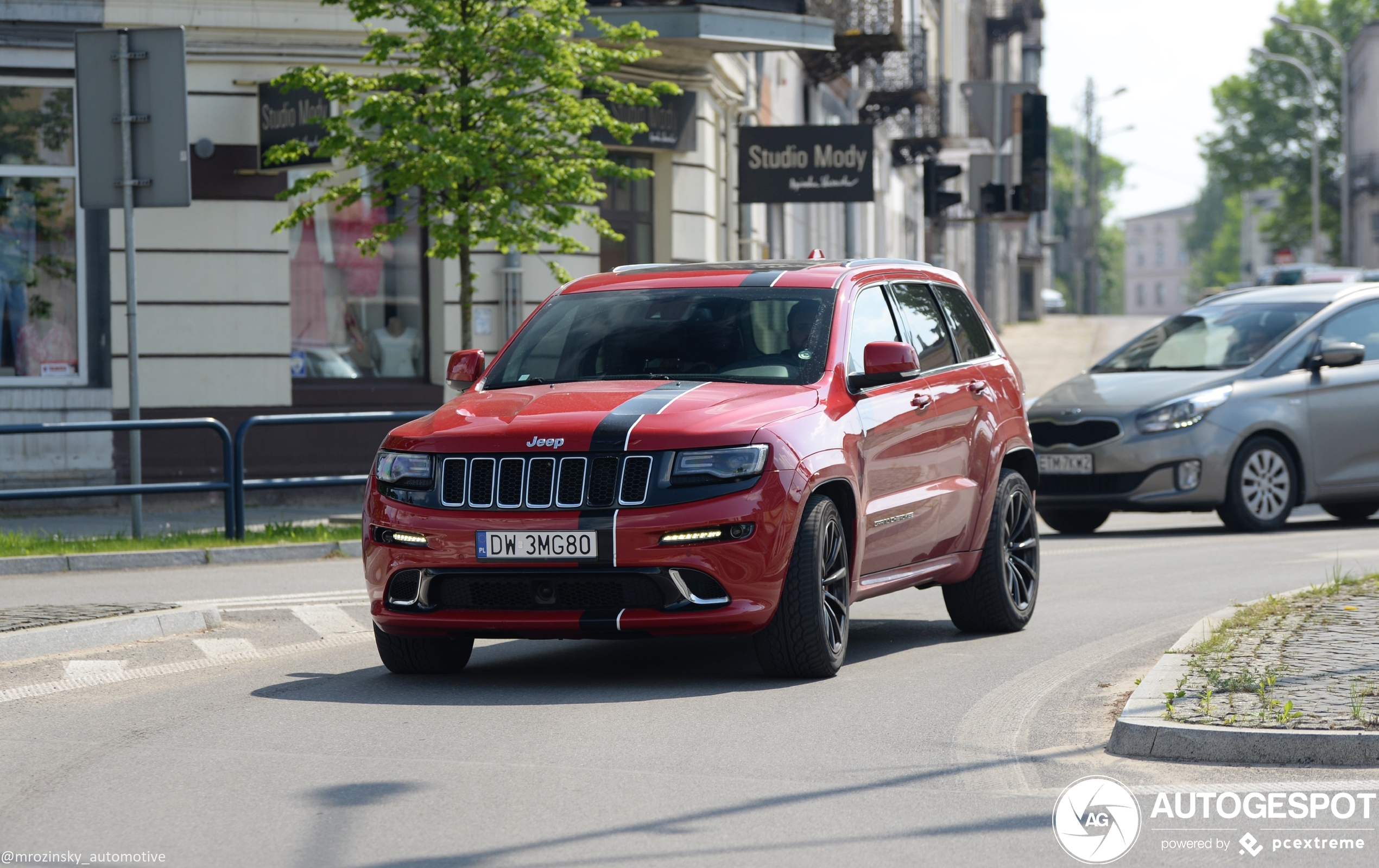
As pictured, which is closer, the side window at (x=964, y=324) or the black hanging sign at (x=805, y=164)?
the side window at (x=964, y=324)

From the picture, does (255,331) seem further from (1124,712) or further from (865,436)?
(1124,712)

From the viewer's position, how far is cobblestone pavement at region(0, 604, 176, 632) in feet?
29.5

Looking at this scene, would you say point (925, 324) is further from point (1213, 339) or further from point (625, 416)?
point (1213, 339)

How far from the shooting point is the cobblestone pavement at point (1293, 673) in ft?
20.2

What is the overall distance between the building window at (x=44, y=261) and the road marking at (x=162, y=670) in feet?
34.3

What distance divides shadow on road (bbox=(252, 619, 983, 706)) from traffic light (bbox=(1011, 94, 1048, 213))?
44.7 feet

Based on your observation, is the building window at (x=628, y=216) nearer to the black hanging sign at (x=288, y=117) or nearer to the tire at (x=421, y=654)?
the black hanging sign at (x=288, y=117)

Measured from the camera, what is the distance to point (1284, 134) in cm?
8756

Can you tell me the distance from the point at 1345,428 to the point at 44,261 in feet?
38.9

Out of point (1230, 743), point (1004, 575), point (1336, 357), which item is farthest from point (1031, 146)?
point (1230, 743)

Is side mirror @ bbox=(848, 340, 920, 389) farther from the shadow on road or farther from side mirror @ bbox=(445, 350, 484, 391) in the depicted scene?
side mirror @ bbox=(445, 350, 484, 391)

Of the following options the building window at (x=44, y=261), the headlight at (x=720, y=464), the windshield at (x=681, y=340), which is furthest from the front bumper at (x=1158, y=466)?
the building window at (x=44, y=261)

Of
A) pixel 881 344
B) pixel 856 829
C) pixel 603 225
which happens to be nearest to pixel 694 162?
pixel 603 225

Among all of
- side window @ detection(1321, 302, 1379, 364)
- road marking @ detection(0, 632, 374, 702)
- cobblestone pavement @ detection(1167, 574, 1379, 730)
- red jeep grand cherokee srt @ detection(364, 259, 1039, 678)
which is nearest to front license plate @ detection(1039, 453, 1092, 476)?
side window @ detection(1321, 302, 1379, 364)
